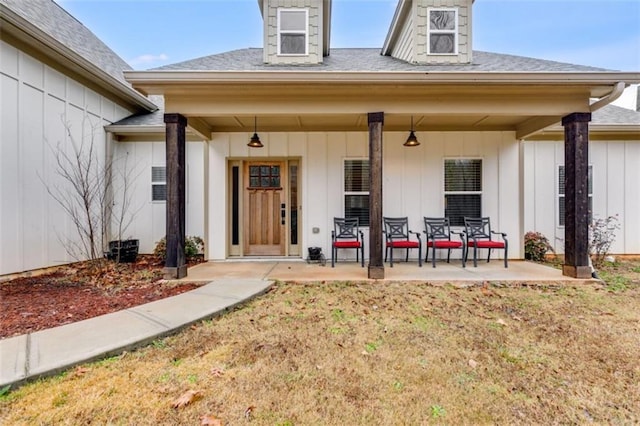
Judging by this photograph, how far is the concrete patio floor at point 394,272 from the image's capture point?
456 cm

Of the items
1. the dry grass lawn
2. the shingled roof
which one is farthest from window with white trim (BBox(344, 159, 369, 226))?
the shingled roof

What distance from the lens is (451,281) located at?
4.50 metres

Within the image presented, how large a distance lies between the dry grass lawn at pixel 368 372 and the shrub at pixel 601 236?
3146mm

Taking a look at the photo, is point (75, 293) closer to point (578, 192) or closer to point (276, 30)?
point (276, 30)

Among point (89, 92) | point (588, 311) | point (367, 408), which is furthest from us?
point (89, 92)

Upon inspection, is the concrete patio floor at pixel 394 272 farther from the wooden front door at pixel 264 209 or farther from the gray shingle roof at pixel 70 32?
the gray shingle roof at pixel 70 32

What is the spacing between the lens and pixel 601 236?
6293 millimetres

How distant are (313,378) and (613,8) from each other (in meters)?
13.7

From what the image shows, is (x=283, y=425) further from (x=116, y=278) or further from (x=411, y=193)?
(x=411, y=193)

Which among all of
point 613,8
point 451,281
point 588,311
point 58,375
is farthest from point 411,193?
point 613,8

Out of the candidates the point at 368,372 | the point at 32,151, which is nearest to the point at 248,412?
the point at 368,372

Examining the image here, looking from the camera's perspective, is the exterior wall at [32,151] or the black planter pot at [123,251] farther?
the black planter pot at [123,251]

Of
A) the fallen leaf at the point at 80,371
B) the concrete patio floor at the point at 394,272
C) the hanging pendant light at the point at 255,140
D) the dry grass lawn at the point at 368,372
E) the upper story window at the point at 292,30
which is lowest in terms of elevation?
the dry grass lawn at the point at 368,372

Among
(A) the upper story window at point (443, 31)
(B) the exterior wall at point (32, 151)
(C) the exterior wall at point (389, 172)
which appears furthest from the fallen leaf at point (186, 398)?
(A) the upper story window at point (443, 31)
